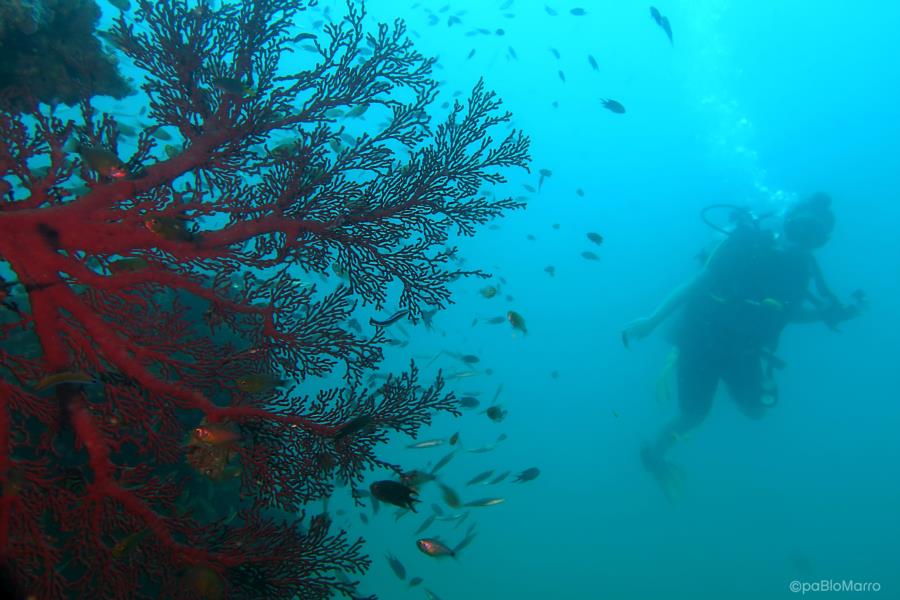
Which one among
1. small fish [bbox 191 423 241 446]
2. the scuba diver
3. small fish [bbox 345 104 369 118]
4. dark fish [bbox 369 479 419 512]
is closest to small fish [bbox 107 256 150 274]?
small fish [bbox 191 423 241 446]

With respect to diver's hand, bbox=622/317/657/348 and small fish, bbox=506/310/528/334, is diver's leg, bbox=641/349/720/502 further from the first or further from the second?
small fish, bbox=506/310/528/334

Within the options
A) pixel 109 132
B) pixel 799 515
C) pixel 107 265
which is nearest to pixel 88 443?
pixel 107 265

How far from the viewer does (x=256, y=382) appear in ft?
11.7

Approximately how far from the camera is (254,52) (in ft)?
13.4

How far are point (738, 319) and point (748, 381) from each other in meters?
1.92

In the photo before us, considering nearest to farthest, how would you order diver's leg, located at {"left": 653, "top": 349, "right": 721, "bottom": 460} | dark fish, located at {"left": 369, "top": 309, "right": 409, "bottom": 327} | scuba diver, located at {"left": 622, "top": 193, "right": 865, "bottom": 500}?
dark fish, located at {"left": 369, "top": 309, "right": 409, "bottom": 327}
scuba diver, located at {"left": 622, "top": 193, "right": 865, "bottom": 500}
diver's leg, located at {"left": 653, "top": 349, "right": 721, "bottom": 460}

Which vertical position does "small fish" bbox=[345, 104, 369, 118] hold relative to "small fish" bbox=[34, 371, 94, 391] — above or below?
above

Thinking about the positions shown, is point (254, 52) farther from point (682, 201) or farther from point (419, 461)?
point (682, 201)

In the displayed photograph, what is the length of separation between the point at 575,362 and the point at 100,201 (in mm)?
82535

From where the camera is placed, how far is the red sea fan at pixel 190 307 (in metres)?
3.29

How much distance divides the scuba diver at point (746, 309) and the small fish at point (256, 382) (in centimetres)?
1112

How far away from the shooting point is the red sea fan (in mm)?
3291

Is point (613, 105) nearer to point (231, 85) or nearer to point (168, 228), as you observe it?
point (231, 85)

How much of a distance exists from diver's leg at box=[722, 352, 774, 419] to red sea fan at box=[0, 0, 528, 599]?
1267cm
